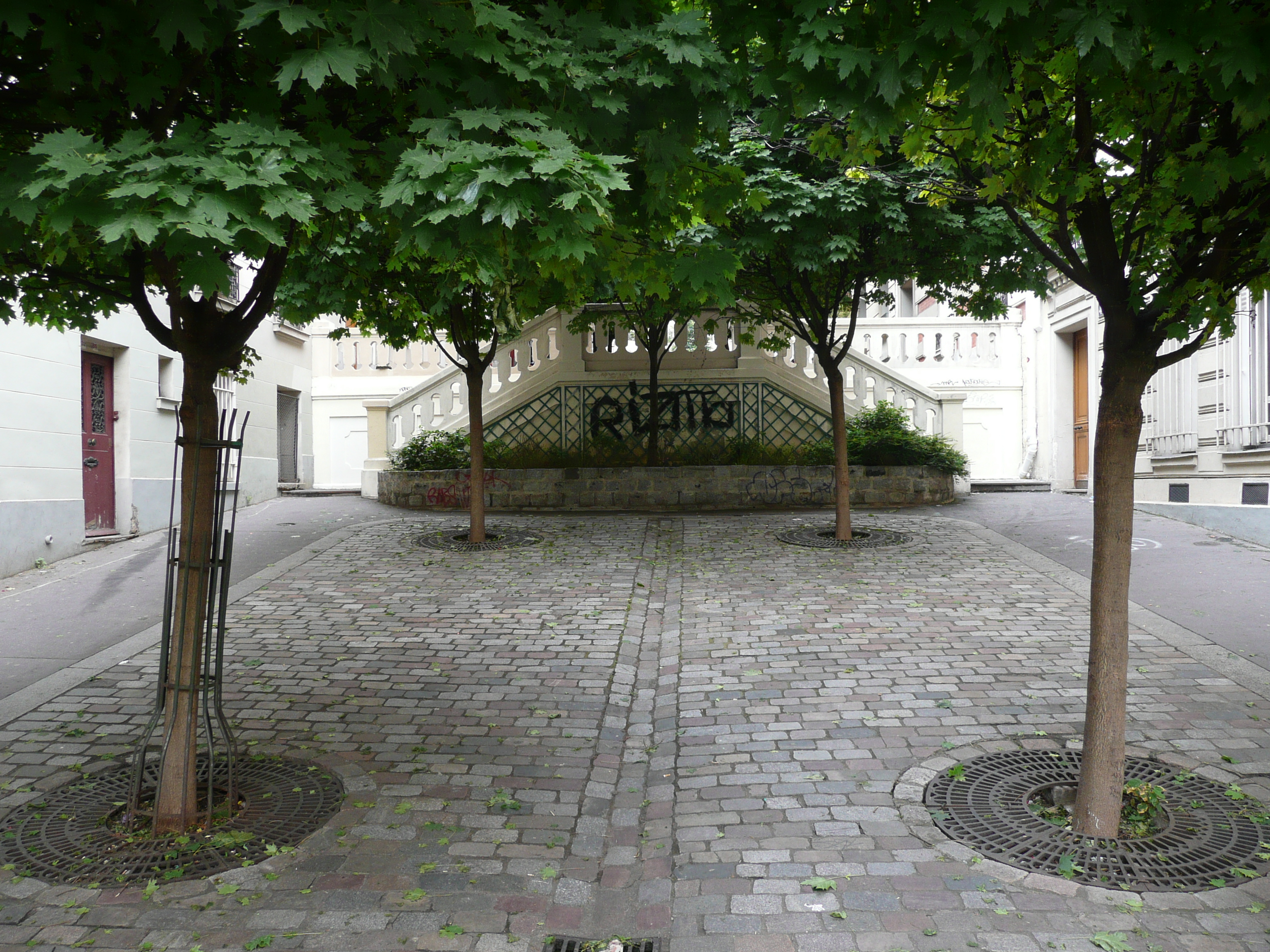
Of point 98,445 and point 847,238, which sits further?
point 98,445

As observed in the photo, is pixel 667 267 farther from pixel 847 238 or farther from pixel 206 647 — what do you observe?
pixel 847 238

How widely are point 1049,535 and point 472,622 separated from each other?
24.8 ft

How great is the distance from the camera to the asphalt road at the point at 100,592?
6.92 m

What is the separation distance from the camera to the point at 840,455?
11062 millimetres

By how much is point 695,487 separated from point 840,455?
362 centimetres

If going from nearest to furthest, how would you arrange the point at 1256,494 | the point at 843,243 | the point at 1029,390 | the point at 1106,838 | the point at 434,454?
the point at 1106,838 → the point at 843,243 → the point at 1256,494 → the point at 434,454 → the point at 1029,390

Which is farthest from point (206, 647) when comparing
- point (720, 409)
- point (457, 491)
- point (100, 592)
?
point (720, 409)

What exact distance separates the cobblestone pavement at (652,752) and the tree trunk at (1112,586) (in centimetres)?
68

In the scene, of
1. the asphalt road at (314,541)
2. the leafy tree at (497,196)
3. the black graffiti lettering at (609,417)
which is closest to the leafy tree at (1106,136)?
the leafy tree at (497,196)

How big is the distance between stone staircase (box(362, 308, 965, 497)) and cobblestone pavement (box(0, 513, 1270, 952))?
21.9 feet

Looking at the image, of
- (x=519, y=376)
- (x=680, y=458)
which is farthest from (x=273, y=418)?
(x=680, y=458)

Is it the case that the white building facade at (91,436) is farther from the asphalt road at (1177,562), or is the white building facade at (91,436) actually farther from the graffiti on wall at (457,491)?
the asphalt road at (1177,562)

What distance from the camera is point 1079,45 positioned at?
2.85 m

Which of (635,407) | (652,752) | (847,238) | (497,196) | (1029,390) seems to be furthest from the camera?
(1029,390)
